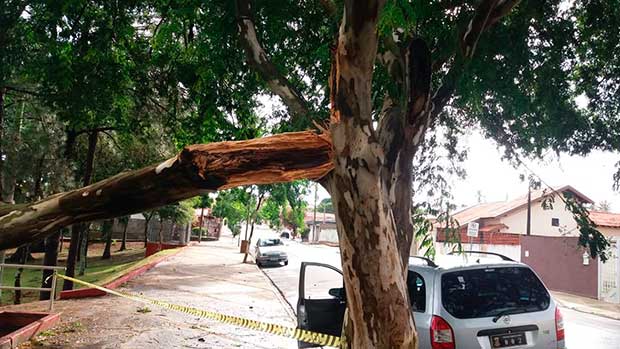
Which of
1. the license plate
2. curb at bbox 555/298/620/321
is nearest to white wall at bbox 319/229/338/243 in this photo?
curb at bbox 555/298/620/321

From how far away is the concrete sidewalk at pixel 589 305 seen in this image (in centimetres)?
1385

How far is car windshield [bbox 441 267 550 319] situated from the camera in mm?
4578

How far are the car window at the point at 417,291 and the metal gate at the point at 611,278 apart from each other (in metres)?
14.6

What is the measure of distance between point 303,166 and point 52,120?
11.7 m

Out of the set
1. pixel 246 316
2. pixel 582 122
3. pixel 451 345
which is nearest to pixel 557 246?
pixel 582 122

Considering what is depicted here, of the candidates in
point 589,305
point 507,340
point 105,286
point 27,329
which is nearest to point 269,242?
point 105,286

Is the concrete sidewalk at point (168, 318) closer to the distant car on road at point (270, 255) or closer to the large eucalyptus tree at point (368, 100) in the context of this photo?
the large eucalyptus tree at point (368, 100)

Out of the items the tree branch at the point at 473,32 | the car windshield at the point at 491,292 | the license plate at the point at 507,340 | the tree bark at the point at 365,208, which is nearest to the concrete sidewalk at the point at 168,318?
the car windshield at the point at 491,292

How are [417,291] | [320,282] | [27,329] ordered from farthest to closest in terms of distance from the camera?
[320,282] → [27,329] → [417,291]

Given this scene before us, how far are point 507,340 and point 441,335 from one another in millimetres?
653

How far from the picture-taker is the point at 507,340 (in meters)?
4.43

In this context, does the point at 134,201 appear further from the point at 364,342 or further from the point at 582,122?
the point at 582,122

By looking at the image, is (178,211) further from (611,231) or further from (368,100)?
(368,100)

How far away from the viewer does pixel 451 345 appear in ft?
14.4
